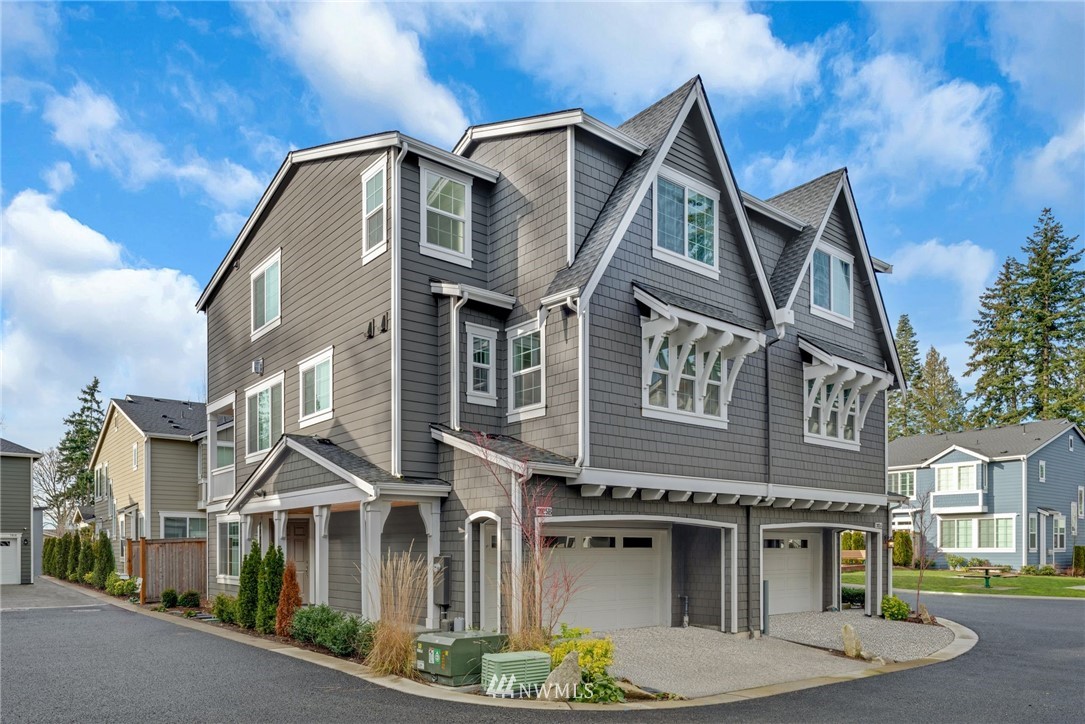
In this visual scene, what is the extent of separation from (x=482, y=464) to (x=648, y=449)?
9.80 feet

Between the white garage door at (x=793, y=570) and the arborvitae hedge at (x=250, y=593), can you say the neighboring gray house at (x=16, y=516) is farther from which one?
the white garage door at (x=793, y=570)

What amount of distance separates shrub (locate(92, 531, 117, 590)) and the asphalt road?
46.4ft

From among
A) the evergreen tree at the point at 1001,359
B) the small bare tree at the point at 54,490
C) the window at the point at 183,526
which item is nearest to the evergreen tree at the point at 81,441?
the small bare tree at the point at 54,490

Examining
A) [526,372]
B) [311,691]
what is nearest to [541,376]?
[526,372]

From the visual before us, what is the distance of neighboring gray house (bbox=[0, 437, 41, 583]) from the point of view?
33625 millimetres

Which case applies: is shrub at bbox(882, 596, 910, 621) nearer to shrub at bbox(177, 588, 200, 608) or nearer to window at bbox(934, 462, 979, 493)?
shrub at bbox(177, 588, 200, 608)

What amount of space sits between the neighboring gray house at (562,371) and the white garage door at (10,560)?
20.4m

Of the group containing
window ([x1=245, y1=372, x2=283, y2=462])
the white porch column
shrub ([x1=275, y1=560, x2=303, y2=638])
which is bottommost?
shrub ([x1=275, y1=560, x2=303, y2=638])

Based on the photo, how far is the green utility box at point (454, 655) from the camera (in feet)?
37.7

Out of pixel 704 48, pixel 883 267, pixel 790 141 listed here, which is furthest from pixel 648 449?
pixel 790 141

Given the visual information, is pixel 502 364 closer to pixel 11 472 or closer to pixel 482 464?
pixel 482 464

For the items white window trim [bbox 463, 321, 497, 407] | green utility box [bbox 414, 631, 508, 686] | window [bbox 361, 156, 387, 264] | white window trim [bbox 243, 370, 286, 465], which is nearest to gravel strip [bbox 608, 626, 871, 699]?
green utility box [bbox 414, 631, 508, 686]

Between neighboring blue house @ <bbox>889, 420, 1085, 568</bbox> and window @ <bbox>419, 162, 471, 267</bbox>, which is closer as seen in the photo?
window @ <bbox>419, 162, 471, 267</bbox>

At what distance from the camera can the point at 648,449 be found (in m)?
14.8
